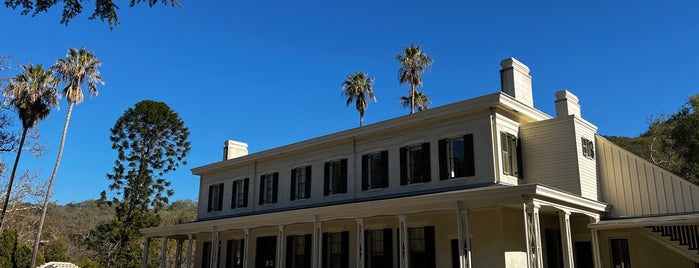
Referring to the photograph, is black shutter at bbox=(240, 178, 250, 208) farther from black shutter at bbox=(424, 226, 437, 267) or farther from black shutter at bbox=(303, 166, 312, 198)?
black shutter at bbox=(424, 226, 437, 267)

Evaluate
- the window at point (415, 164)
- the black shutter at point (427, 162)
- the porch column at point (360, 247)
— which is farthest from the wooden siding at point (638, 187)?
the porch column at point (360, 247)

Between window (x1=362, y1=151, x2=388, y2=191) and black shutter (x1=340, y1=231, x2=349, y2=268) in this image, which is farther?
black shutter (x1=340, y1=231, x2=349, y2=268)

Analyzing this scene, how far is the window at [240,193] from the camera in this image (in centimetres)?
2522

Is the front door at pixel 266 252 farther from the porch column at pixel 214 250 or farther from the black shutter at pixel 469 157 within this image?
the black shutter at pixel 469 157

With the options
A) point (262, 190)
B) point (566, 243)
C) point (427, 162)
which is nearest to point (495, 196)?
point (566, 243)

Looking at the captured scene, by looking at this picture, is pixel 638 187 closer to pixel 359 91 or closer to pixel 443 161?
pixel 443 161

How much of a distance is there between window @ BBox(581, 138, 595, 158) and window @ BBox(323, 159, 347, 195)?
8432 millimetres

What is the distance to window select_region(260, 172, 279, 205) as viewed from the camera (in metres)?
23.6

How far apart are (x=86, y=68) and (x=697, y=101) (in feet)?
104

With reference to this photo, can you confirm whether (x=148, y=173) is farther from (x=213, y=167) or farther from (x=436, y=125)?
(x=436, y=125)

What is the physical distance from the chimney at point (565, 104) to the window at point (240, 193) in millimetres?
14085

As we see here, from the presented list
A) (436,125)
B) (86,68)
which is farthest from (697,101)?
(86,68)

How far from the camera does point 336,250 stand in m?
19.9

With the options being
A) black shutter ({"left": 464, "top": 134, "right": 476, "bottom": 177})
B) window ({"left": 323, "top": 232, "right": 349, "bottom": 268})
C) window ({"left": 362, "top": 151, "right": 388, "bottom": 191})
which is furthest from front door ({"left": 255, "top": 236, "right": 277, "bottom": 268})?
black shutter ({"left": 464, "top": 134, "right": 476, "bottom": 177})
